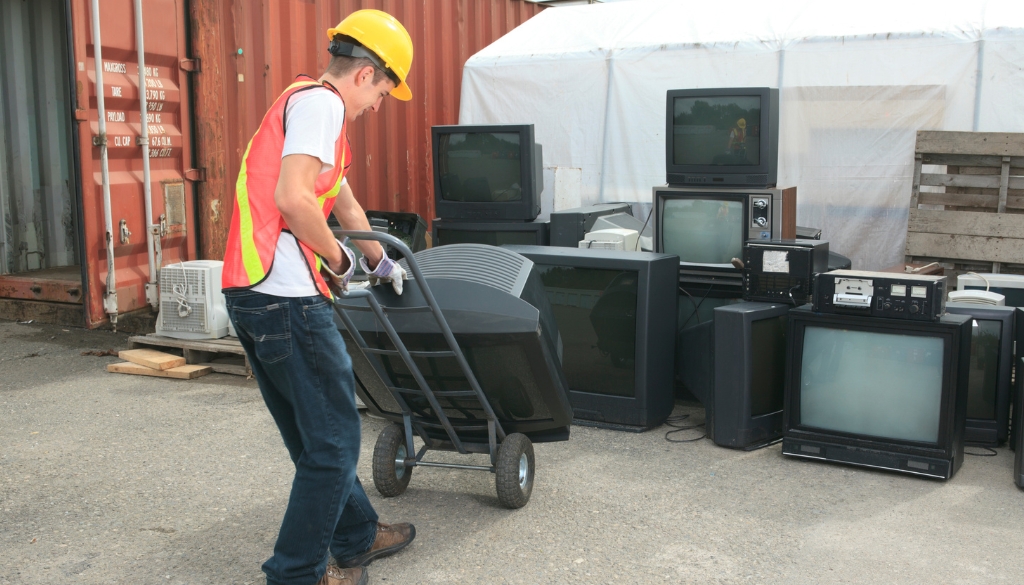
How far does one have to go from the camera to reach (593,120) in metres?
7.81

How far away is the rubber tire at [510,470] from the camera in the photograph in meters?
3.36

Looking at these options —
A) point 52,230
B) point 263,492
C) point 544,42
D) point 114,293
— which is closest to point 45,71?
point 52,230

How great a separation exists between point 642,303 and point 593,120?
3868mm

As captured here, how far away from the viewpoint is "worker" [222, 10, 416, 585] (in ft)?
7.95

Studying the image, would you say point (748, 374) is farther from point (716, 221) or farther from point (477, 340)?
point (477, 340)

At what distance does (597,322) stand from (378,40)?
84.7 inches

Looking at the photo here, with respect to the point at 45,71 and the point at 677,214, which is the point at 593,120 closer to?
the point at 677,214

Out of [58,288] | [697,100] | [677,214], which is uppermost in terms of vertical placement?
[697,100]

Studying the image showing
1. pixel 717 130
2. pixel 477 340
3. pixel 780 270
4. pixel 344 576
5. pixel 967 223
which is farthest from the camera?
pixel 967 223

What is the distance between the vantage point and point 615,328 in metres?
4.36

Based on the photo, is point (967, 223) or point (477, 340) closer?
point (477, 340)

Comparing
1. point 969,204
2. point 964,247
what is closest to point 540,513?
point 964,247

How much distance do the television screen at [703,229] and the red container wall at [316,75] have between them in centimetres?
302

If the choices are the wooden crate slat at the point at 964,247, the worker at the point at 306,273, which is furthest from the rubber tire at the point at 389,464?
the wooden crate slat at the point at 964,247
